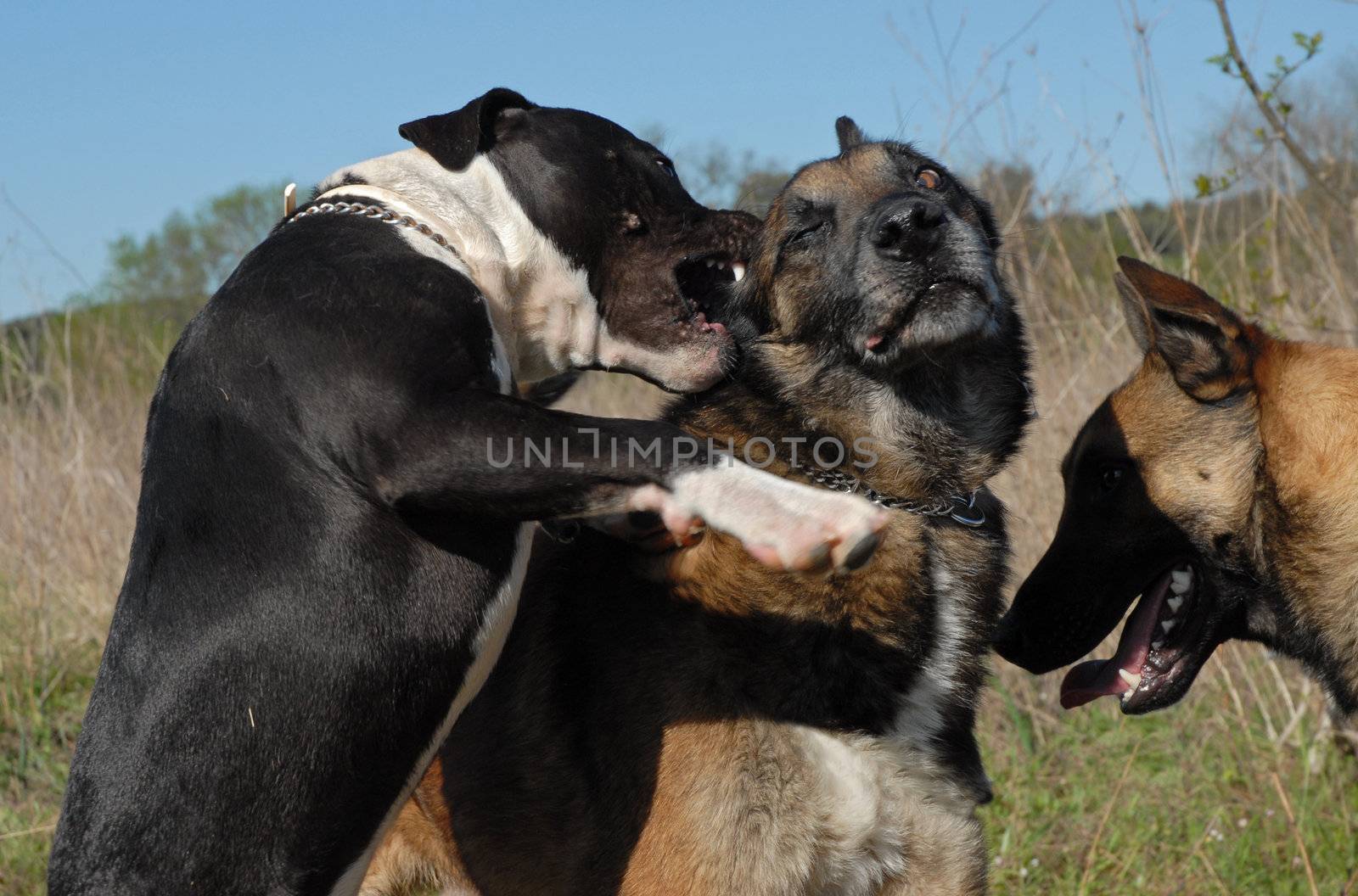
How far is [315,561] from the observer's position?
8.10 ft

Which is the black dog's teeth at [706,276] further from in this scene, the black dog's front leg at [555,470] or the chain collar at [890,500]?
the black dog's front leg at [555,470]

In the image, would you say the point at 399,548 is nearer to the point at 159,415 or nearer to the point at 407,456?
the point at 407,456

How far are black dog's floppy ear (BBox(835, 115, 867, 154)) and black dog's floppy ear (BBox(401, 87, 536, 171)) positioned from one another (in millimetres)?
1038

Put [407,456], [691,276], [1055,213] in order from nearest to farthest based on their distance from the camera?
1. [407,456]
2. [691,276]
3. [1055,213]

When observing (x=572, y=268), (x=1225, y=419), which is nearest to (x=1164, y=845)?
(x=1225, y=419)

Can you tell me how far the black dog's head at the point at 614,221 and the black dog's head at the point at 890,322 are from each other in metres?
0.15

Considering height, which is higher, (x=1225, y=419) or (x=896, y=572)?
(x=1225, y=419)

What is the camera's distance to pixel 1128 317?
3.23 m

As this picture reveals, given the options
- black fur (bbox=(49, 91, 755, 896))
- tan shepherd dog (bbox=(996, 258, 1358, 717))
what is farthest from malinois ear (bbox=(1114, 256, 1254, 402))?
black fur (bbox=(49, 91, 755, 896))

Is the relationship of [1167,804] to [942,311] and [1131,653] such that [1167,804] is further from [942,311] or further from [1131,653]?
[942,311]

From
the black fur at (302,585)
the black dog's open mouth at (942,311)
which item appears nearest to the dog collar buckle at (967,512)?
the black dog's open mouth at (942,311)

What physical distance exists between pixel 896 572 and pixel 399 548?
3.65 ft

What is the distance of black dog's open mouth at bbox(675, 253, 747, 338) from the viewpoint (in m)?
3.33

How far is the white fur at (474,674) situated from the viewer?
2.54 m
